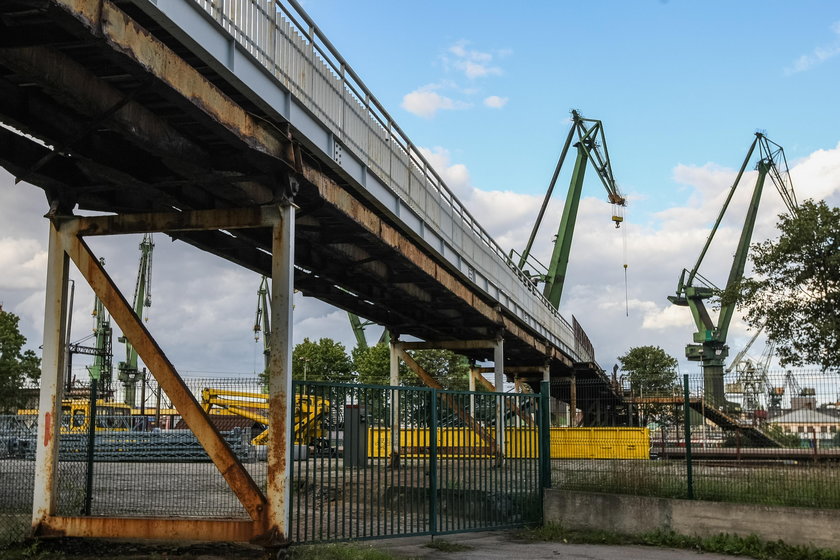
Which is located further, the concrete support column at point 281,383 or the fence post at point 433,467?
the fence post at point 433,467

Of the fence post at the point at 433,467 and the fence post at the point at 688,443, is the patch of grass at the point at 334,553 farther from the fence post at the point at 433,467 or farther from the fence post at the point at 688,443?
the fence post at the point at 688,443

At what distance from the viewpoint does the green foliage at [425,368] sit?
67.6 meters

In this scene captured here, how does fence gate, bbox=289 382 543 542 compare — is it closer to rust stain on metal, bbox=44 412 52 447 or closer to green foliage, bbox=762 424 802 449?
rust stain on metal, bbox=44 412 52 447

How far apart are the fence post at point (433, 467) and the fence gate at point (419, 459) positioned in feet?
0.05

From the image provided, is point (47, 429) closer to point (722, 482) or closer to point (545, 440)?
point (545, 440)

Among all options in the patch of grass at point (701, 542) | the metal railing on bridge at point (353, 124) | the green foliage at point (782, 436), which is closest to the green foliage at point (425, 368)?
the metal railing on bridge at point (353, 124)

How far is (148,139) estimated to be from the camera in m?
9.48

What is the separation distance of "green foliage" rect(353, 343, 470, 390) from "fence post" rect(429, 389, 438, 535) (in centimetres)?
5298

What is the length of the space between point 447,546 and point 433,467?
1.17 metres

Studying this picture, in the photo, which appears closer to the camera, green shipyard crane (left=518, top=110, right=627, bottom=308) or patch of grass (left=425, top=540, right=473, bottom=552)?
patch of grass (left=425, top=540, right=473, bottom=552)

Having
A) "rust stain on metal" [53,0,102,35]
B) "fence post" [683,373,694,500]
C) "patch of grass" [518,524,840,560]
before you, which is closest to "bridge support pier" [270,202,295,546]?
"rust stain on metal" [53,0,102,35]

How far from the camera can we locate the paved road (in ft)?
38.0

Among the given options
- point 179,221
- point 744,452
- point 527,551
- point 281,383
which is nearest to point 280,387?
point 281,383

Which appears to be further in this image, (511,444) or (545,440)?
(545,440)
